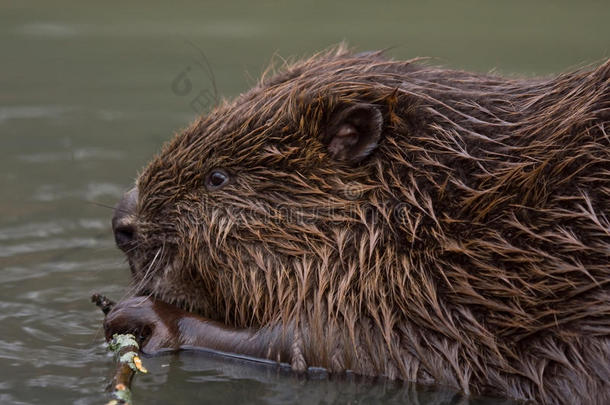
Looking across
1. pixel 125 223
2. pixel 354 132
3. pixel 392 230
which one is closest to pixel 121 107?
pixel 125 223

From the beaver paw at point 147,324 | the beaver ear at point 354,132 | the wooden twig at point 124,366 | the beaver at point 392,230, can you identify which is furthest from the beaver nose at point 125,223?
the beaver ear at point 354,132

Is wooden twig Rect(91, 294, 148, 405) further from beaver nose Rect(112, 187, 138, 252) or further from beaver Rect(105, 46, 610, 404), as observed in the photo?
beaver nose Rect(112, 187, 138, 252)

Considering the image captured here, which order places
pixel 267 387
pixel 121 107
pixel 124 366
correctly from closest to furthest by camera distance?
pixel 124 366, pixel 267 387, pixel 121 107

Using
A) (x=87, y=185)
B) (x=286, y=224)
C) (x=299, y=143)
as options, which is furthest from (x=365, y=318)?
(x=87, y=185)

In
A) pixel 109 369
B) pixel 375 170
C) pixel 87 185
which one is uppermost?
pixel 87 185

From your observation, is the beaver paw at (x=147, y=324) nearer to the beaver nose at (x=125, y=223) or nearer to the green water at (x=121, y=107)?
the green water at (x=121, y=107)

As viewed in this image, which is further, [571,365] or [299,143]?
[299,143]

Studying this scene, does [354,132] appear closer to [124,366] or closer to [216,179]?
[216,179]

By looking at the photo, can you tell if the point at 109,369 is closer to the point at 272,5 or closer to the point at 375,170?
the point at 375,170
